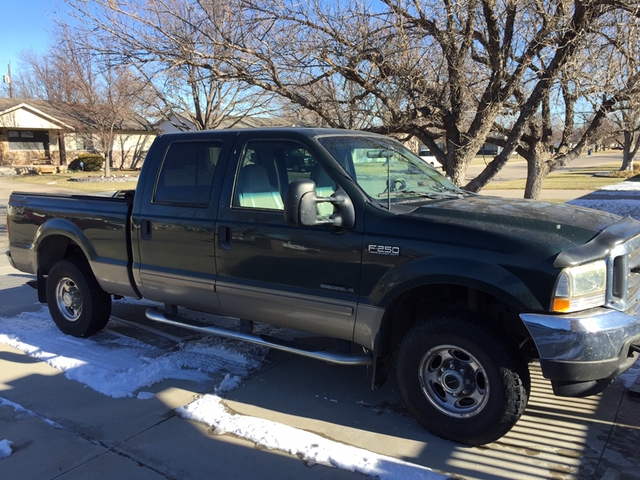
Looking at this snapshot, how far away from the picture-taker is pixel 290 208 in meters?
3.59

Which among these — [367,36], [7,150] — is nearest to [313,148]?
[367,36]

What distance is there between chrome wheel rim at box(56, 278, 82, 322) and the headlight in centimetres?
464

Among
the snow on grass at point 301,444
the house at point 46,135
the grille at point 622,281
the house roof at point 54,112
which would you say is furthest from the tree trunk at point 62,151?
the grille at point 622,281

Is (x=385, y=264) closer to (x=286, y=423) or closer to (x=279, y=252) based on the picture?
(x=279, y=252)

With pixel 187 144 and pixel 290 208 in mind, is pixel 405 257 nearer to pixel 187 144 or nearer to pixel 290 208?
pixel 290 208

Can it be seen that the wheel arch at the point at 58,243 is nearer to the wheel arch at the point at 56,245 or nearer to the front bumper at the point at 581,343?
the wheel arch at the point at 56,245

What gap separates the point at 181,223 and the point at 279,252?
1.03m

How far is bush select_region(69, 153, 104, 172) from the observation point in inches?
1444

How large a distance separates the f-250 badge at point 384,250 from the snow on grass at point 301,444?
1.27 metres

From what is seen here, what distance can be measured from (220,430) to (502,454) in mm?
1870

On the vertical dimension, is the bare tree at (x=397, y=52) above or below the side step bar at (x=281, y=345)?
above

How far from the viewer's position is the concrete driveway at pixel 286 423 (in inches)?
132

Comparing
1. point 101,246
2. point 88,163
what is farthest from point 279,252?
point 88,163

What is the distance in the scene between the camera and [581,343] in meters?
3.09
